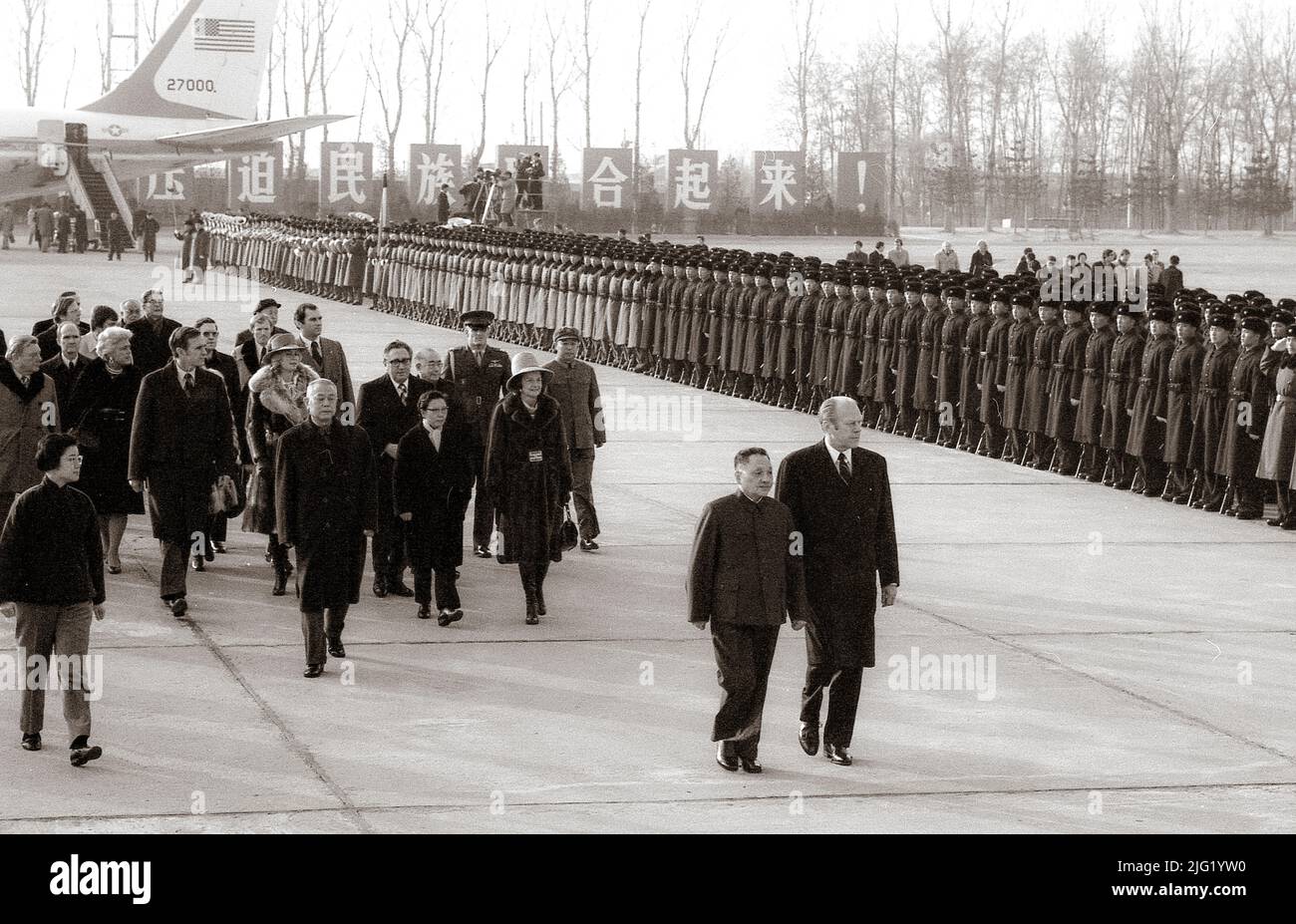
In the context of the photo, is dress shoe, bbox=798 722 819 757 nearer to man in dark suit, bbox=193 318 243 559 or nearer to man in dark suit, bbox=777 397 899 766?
man in dark suit, bbox=777 397 899 766

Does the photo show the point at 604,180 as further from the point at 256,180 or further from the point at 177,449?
the point at 177,449

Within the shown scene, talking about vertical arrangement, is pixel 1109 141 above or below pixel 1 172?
above

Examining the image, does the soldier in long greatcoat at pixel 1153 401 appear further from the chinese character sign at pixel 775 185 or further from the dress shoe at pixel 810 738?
the chinese character sign at pixel 775 185

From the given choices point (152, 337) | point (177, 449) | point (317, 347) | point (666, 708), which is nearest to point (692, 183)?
point (152, 337)

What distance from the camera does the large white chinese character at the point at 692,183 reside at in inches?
2869

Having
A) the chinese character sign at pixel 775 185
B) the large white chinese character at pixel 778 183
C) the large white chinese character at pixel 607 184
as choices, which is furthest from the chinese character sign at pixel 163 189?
the large white chinese character at pixel 778 183

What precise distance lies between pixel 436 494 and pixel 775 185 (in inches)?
2475

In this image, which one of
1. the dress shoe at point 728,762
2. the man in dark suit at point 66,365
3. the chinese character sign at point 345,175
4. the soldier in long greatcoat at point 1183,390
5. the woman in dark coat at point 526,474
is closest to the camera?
the dress shoe at point 728,762

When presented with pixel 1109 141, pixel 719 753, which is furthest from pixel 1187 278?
pixel 1109 141

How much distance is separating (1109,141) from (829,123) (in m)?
23.2

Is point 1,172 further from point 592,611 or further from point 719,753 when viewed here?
point 719,753

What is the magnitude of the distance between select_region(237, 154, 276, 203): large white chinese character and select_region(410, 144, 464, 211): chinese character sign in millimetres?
5847

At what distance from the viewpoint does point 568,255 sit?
91.9 feet

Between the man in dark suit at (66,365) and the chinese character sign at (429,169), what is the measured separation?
58545 mm
